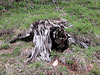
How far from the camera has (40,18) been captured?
7.74 m

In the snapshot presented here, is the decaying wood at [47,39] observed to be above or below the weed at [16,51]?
above

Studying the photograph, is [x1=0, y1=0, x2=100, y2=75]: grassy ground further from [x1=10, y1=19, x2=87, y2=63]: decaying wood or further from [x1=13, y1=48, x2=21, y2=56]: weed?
[x1=10, y1=19, x2=87, y2=63]: decaying wood

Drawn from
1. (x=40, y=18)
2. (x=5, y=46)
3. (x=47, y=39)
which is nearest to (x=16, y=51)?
(x=5, y=46)

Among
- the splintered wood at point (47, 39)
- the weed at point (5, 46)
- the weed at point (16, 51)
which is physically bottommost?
the weed at point (16, 51)

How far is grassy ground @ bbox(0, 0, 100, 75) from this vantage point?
15.0ft

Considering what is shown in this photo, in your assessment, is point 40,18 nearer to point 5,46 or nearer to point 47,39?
point 47,39

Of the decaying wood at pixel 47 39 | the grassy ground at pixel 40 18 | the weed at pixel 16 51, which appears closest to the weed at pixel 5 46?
the grassy ground at pixel 40 18

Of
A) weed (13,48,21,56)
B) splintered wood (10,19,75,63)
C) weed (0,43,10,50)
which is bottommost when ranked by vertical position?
weed (13,48,21,56)

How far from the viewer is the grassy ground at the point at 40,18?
4559 mm

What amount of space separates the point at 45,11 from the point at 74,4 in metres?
2.71

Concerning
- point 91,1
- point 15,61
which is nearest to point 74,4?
point 91,1

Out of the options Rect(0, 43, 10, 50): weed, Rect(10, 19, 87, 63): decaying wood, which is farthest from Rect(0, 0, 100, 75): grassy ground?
Rect(10, 19, 87, 63): decaying wood

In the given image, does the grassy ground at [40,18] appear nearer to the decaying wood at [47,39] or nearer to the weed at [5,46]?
the weed at [5,46]

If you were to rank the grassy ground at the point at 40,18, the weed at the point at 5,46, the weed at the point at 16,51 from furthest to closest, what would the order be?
the weed at the point at 5,46, the weed at the point at 16,51, the grassy ground at the point at 40,18
